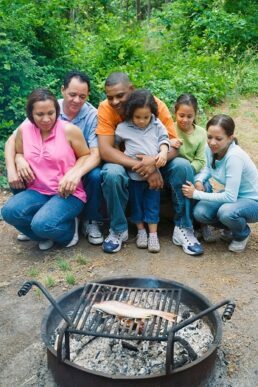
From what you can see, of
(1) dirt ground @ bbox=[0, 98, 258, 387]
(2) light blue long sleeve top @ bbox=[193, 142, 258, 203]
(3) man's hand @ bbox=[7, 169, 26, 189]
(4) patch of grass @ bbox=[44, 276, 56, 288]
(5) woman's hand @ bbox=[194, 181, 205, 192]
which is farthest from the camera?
(5) woman's hand @ bbox=[194, 181, 205, 192]

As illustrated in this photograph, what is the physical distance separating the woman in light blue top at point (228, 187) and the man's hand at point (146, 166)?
1.06 feet

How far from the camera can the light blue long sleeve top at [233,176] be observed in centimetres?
370

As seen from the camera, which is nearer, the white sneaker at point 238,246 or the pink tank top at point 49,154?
the pink tank top at point 49,154

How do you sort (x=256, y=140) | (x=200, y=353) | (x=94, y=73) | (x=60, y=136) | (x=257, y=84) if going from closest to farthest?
(x=200, y=353)
(x=60, y=136)
(x=256, y=140)
(x=94, y=73)
(x=257, y=84)

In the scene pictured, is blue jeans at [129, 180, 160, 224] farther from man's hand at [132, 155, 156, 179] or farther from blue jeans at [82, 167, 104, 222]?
blue jeans at [82, 167, 104, 222]

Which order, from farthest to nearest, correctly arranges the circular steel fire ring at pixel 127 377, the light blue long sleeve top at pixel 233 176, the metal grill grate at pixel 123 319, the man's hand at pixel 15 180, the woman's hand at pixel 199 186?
the woman's hand at pixel 199 186 → the man's hand at pixel 15 180 → the light blue long sleeve top at pixel 233 176 → the metal grill grate at pixel 123 319 → the circular steel fire ring at pixel 127 377

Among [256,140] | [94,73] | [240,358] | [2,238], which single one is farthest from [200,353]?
[94,73]

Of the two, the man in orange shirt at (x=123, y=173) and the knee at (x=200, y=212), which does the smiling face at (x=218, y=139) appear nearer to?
the man in orange shirt at (x=123, y=173)

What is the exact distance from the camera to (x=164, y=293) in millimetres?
2990

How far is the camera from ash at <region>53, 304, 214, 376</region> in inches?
101

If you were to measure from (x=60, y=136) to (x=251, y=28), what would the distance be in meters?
8.25

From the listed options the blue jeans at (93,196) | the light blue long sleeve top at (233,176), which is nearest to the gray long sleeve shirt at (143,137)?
the blue jeans at (93,196)

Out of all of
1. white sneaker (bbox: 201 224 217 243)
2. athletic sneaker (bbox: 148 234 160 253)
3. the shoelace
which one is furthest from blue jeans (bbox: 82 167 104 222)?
white sneaker (bbox: 201 224 217 243)

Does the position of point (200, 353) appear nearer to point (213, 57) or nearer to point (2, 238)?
point (2, 238)
